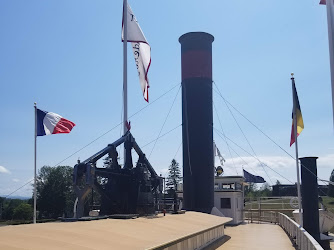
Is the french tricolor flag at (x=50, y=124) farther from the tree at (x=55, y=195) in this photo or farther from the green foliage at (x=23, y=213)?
the tree at (x=55, y=195)

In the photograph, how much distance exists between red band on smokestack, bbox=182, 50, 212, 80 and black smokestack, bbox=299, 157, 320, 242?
730 centimetres

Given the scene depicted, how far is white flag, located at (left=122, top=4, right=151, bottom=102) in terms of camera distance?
53.1 ft

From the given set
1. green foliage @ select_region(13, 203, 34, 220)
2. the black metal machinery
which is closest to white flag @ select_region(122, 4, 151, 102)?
the black metal machinery

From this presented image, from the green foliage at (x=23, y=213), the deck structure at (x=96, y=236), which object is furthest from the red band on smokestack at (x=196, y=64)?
the green foliage at (x=23, y=213)

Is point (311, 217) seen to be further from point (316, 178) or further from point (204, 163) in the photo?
point (204, 163)

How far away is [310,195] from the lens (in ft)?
59.3

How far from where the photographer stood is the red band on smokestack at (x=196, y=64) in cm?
2230

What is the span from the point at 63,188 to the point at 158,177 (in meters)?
53.3

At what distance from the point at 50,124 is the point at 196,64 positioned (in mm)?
9628

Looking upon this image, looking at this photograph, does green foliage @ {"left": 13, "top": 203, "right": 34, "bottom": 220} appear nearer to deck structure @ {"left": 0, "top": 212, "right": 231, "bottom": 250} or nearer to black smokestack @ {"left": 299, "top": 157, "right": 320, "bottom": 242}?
black smokestack @ {"left": 299, "top": 157, "right": 320, "bottom": 242}

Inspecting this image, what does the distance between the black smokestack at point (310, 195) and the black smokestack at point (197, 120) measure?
515cm

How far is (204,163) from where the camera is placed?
71.1 ft

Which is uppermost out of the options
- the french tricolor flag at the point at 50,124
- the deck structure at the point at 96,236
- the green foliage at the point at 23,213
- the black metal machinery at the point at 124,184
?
the french tricolor flag at the point at 50,124

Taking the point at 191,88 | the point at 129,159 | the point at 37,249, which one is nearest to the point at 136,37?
the point at 129,159
